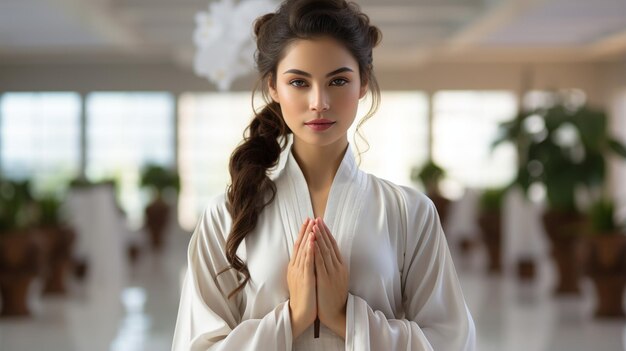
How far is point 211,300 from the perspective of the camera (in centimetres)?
211

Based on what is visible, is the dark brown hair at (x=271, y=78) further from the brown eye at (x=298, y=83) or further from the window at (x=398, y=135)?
the window at (x=398, y=135)

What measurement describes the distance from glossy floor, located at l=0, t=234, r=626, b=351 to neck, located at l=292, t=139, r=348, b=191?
462 centimetres

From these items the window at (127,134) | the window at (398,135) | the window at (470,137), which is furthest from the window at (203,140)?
the window at (470,137)

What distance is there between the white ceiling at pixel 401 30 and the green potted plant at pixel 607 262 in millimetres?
2708

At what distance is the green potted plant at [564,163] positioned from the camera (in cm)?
963

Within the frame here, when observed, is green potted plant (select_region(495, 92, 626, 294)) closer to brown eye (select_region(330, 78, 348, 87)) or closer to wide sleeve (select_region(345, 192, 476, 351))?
wide sleeve (select_region(345, 192, 476, 351))

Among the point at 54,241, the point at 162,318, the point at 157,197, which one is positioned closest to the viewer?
the point at 162,318

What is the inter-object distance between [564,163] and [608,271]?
1.67m

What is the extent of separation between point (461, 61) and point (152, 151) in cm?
603

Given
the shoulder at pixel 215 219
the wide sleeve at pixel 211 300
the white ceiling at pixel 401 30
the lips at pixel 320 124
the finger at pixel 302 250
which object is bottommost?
the wide sleeve at pixel 211 300

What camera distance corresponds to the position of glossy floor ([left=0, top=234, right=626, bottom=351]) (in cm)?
700

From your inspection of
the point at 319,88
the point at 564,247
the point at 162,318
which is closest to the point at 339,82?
the point at 319,88

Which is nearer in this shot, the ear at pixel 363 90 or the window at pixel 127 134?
the ear at pixel 363 90

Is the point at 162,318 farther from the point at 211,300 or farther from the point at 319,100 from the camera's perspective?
the point at 319,100
